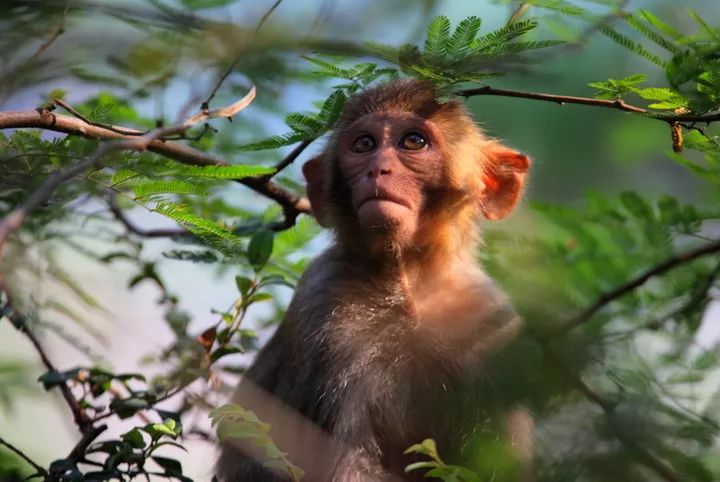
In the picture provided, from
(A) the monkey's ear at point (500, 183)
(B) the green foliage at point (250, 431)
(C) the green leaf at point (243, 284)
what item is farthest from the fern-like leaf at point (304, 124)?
(A) the monkey's ear at point (500, 183)

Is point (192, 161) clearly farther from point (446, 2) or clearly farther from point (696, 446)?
point (696, 446)

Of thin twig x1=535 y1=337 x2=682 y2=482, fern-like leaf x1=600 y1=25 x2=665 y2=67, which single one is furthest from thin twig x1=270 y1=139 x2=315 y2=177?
thin twig x1=535 y1=337 x2=682 y2=482

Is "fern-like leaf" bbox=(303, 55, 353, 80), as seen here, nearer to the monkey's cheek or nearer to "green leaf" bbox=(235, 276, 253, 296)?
the monkey's cheek

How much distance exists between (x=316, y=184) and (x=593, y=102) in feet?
10.7

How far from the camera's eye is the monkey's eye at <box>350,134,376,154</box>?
6.09 meters

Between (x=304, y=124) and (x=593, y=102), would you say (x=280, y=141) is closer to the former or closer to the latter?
(x=304, y=124)

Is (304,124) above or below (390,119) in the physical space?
below

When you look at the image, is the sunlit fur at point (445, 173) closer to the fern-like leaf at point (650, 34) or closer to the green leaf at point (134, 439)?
the green leaf at point (134, 439)

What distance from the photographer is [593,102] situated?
3307 mm

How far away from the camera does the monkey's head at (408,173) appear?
5.70 metres

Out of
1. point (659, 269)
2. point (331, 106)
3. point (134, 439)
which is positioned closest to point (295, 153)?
point (331, 106)

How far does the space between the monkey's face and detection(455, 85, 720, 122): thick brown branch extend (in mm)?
1543

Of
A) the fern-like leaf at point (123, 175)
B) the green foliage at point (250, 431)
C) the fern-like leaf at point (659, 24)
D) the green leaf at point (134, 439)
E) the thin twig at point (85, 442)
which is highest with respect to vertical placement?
the fern-like leaf at point (123, 175)

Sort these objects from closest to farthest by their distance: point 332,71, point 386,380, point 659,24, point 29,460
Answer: point 659,24, point 332,71, point 29,460, point 386,380
